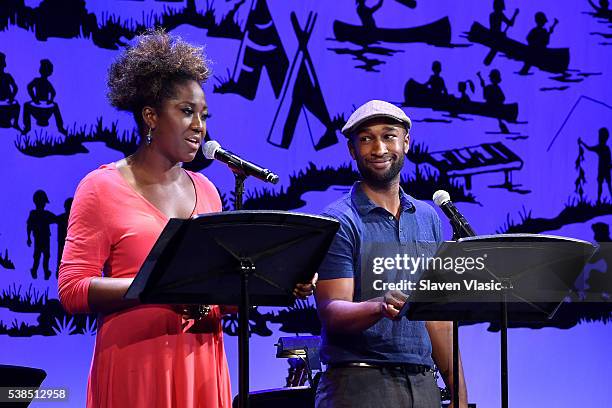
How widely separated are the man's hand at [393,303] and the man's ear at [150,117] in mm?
999

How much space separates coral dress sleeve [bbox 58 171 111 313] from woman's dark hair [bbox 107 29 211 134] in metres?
0.38

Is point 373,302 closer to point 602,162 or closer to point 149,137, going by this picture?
point 149,137

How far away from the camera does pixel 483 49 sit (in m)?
5.64

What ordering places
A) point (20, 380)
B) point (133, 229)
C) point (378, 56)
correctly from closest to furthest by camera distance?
point (133, 229)
point (20, 380)
point (378, 56)

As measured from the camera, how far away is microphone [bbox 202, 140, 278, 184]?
2.85 metres

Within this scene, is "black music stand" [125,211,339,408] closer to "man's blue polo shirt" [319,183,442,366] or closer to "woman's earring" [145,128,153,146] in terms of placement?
"man's blue polo shirt" [319,183,442,366]

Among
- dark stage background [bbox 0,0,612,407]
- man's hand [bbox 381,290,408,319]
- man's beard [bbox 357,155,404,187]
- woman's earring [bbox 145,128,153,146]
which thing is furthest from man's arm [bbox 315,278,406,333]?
dark stage background [bbox 0,0,612,407]

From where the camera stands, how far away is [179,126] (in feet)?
10.3

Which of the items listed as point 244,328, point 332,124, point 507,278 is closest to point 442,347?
point 507,278

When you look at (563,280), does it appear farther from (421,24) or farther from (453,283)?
(421,24)

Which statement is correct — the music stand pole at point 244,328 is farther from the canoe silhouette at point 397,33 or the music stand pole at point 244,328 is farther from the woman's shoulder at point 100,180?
the canoe silhouette at point 397,33

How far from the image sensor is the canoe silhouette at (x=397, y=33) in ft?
17.9

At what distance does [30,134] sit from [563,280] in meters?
3.24

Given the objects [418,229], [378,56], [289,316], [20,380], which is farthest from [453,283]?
[378,56]
